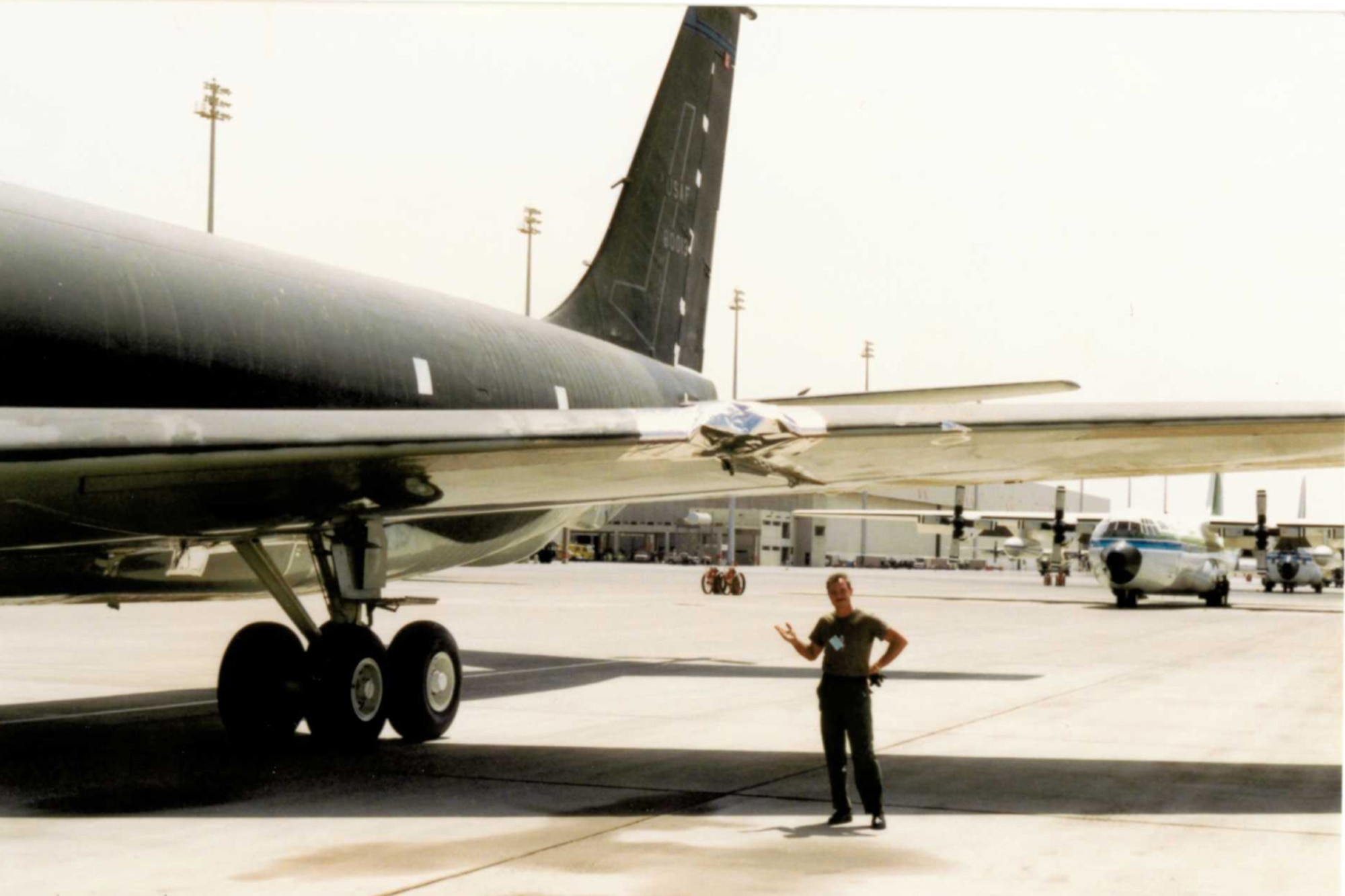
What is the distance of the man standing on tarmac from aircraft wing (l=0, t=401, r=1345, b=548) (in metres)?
1.24

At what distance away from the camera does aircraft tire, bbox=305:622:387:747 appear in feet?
36.6

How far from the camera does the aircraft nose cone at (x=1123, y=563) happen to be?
40625 millimetres

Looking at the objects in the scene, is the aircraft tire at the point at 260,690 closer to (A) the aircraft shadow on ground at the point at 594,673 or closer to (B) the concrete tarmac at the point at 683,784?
(B) the concrete tarmac at the point at 683,784

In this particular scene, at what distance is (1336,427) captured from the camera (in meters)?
9.16

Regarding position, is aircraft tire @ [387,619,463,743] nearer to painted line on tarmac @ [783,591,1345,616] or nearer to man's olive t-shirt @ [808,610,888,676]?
man's olive t-shirt @ [808,610,888,676]

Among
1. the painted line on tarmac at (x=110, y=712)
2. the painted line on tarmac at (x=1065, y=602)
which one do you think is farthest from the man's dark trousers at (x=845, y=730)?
the painted line on tarmac at (x=1065, y=602)

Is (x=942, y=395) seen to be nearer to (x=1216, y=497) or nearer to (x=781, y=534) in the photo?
(x=1216, y=497)

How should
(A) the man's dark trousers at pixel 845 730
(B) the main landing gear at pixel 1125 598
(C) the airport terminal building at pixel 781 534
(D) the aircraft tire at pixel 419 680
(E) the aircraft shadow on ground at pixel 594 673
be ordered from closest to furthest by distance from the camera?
(A) the man's dark trousers at pixel 845 730
(D) the aircraft tire at pixel 419 680
(E) the aircraft shadow on ground at pixel 594 673
(B) the main landing gear at pixel 1125 598
(C) the airport terminal building at pixel 781 534

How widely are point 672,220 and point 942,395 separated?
5466 mm

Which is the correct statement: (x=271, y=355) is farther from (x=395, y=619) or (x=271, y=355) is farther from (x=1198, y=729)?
(x=395, y=619)

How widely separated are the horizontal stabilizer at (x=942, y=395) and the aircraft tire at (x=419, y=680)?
3.88 meters

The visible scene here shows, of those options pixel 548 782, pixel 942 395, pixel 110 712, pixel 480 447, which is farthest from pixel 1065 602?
pixel 480 447

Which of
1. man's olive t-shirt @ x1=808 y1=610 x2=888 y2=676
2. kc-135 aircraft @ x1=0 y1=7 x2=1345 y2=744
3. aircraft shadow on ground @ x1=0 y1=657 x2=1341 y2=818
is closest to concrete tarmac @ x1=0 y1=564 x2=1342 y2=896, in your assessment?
aircraft shadow on ground @ x1=0 y1=657 x2=1341 y2=818

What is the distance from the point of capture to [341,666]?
36.5ft
